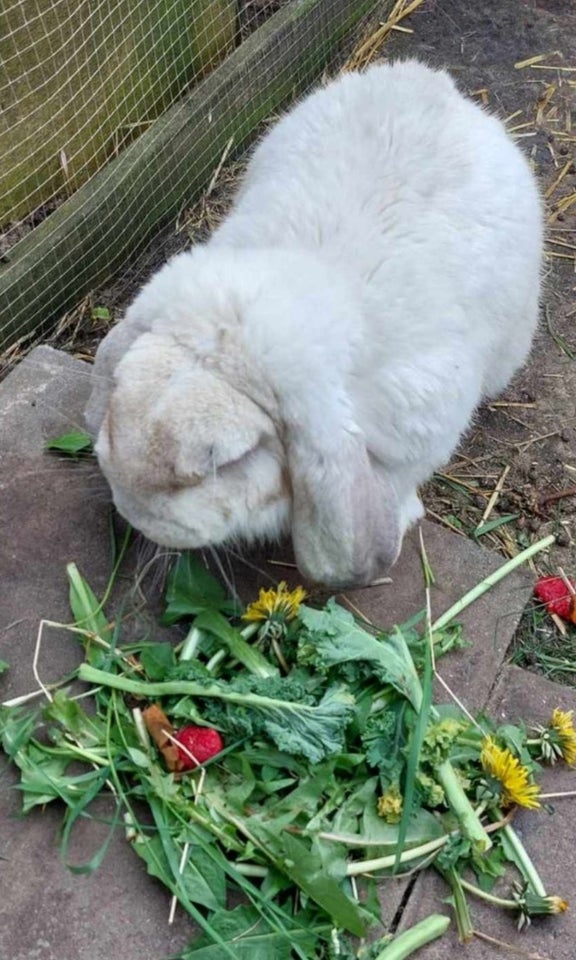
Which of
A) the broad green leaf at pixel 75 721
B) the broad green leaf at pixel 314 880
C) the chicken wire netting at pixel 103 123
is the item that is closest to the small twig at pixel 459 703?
the broad green leaf at pixel 314 880

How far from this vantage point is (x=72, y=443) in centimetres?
293

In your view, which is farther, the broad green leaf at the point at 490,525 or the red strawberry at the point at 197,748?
the broad green leaf at the point at 490,525

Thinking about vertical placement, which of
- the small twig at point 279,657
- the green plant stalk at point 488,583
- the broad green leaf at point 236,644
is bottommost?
the green plant stalk at point 488,583

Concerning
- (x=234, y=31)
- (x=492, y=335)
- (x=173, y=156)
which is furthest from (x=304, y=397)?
(x=234, y=31)

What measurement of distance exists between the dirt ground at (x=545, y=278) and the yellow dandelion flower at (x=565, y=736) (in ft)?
2.47

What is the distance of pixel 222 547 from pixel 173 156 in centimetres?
199

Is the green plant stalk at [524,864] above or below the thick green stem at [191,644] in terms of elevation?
below

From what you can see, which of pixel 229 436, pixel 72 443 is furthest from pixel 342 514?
pixel 72 443

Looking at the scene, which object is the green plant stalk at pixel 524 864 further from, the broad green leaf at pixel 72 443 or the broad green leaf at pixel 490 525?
the broad green leaf at pixel 72 443

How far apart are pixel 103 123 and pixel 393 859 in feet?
9.27

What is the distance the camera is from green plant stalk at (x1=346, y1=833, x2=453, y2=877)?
Answer: 7.34ft

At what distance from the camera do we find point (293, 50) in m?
4.46

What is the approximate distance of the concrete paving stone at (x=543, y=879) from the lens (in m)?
2.24

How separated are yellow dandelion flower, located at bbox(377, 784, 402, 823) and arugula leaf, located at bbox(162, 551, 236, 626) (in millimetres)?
613
